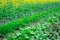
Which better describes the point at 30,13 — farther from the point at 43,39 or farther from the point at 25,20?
the point at 43,39

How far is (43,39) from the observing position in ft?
20.8

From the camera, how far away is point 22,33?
6367 mm

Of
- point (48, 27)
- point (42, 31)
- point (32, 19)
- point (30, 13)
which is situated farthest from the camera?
point (30, 13)

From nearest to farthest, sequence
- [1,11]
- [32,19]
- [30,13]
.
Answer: [1,11], [32,19], [30,13]

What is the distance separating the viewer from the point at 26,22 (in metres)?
8.20

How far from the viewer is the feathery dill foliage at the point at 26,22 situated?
256 inches

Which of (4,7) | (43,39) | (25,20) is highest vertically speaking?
(4,7)

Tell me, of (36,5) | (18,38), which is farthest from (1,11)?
(36,5)

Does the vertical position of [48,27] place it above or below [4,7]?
below

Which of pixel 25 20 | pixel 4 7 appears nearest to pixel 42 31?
pixel 25 20

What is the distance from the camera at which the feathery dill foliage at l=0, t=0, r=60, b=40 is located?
21.3 feet

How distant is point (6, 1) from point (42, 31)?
109 inches

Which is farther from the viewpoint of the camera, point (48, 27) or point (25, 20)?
point (25, 20)

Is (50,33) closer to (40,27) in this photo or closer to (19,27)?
(40,27)
